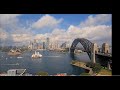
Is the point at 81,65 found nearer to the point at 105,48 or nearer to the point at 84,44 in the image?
the point at 84,44

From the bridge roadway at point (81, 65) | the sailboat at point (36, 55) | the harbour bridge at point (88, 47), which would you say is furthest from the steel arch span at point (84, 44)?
the sailboat at point (36, 55)

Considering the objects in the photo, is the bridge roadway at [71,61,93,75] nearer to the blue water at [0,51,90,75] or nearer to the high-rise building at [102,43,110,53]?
the blue water at [0,51,90,75]

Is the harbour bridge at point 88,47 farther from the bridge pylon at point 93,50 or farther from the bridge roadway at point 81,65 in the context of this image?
the bridge roadway at point 81,65

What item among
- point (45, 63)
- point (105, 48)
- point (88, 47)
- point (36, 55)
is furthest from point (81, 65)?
point (36, 55)
